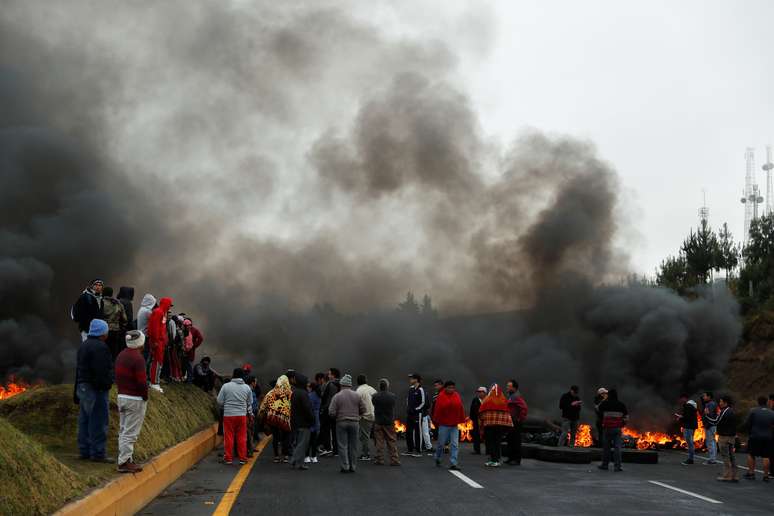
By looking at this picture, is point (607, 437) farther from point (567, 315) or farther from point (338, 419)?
point (567, 315)

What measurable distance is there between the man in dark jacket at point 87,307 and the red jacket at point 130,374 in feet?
10.4

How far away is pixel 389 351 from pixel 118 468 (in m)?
45.9

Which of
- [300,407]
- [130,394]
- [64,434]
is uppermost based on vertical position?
[130,394]

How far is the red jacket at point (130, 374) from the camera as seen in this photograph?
9375 millimetres

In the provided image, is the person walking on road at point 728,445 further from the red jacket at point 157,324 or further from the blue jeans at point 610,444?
the red jacket at point 157,324

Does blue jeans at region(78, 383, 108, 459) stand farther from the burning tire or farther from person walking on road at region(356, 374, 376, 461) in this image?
the burning tire

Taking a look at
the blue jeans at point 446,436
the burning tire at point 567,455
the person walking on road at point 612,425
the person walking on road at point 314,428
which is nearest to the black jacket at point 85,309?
the person walking on road at point 314,428

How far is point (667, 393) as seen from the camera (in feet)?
141

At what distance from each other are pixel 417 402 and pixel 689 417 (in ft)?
24.4

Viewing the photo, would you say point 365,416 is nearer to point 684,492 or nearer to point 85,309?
point 85,309

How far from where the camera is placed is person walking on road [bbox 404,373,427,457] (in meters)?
18.9

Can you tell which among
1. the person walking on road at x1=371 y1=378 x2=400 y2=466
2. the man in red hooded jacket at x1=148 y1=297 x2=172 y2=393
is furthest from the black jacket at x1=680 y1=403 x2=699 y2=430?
the man in red hooded jacket at x1=148 y1=297 x2=172 y2=393

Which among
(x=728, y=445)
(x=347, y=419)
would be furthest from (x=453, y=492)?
(x=728, y=445)

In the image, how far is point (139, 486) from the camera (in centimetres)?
910
